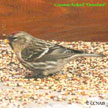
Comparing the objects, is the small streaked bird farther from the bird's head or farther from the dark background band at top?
the dark background band at top

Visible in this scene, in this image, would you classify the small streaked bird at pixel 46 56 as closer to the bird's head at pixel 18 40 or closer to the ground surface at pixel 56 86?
the bird's head at pixel 18 40

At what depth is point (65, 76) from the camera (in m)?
6.15

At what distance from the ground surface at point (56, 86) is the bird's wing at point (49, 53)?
24 cm

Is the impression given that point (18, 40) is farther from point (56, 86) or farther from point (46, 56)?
point (56, 86)

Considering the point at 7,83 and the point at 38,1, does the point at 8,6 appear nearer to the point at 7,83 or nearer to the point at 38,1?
the point at 38,1

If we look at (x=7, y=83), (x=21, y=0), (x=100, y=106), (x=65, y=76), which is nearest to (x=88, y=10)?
(x=21, y=0)

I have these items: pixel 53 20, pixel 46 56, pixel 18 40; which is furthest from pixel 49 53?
pixel 53 20

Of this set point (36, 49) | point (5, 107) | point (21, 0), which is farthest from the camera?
point (21, 0)

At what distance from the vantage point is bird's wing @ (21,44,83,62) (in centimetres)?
600

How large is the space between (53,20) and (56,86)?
2178 mm

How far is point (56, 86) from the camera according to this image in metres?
5.67

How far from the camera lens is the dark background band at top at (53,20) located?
760cm

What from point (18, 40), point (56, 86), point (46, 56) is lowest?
point (56, 86)

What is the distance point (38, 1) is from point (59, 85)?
2.21m
